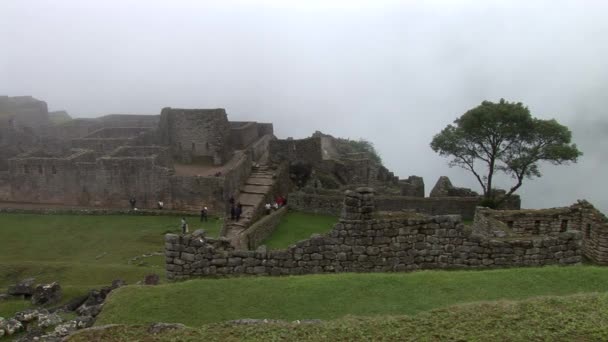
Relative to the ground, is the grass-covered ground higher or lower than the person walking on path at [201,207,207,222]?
lower

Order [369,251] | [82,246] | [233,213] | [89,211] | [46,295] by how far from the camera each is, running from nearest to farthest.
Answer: [369,251], [46,295], [82,246], [233,213], [89,211]

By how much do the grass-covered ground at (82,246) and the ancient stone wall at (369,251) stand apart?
6777 millimetres

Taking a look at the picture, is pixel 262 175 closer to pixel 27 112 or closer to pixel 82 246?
pixel 82 246

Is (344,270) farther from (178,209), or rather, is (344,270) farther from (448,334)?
(178,209)

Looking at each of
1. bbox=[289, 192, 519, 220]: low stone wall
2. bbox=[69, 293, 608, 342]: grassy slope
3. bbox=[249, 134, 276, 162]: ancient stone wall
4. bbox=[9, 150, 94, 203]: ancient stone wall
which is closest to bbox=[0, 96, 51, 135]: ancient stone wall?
bbox=[9, 150, 94, 203]: ancient stone wall

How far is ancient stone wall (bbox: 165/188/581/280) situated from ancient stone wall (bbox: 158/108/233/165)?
31982mm

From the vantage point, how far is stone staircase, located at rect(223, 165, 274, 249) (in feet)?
103

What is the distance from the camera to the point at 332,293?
35.7 ft

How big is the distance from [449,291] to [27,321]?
914cm

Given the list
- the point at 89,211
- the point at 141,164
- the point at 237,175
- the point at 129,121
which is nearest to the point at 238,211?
the point at 237,175

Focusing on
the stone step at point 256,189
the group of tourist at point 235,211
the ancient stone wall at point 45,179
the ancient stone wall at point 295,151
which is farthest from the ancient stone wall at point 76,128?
the group of tourist at point 235,211

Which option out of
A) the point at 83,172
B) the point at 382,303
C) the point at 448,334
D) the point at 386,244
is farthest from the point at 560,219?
the point at 83,172

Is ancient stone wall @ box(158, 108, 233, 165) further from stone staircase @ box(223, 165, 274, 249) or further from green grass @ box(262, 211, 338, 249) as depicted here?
green grass @ box(262, 211, 338, 249)

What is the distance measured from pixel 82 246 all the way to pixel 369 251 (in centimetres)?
2119
